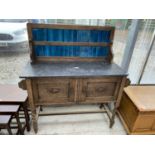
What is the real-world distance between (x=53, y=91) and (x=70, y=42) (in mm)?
621

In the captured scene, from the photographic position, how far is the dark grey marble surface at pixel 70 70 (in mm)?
1347

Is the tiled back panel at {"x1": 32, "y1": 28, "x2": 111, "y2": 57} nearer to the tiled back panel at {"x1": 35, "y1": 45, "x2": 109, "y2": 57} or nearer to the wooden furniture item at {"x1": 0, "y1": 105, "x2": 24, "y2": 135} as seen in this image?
the tiled back panel at {"x1": 35, "y1": 45, "x2": 109, "y2": 57}

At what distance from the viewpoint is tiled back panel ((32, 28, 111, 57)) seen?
154cm

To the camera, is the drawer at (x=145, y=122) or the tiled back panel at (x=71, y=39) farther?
the drawer at (x=145, y=122)

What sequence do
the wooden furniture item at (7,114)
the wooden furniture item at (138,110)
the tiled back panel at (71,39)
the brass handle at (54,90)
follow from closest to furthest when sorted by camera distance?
the wooden furniture item at (7,114) < the brass handle at (54,90) < the tiled back panel at (71,39) < the wooden furniture item at (138,110)

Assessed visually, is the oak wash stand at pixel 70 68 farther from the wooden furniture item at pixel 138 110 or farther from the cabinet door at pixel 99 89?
the wooden furniture item at pixel 138 110

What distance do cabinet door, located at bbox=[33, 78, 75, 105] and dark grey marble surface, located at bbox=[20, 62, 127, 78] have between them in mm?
74

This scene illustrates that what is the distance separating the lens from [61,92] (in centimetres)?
147

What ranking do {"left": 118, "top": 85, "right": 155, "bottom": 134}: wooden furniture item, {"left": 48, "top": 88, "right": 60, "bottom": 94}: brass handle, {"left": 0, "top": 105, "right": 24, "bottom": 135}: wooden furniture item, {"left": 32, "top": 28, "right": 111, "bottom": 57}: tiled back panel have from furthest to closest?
{"left": 118, "top": 85, "right": 155, "bottom": 134}: wooden furniture item, {"left": 32, "top": 28, "right": 111, "bottom": 57}: tiled back panel, {"left": 48, "top": 88, "right": 60, "bottom": 94}: brass handle, {"left": 0, "top": 105, "right": 24, "bottom": 135}: wooden furniture item

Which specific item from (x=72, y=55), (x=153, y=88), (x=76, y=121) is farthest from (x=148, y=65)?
(x=76, y=121)

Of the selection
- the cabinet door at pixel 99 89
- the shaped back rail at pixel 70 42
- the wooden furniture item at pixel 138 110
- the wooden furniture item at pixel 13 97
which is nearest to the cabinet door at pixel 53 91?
the cabinet door at pixel 99 89

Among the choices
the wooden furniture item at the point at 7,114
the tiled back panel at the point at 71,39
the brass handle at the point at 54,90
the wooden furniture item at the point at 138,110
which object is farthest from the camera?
the wooden furniture item at the point at 138,110

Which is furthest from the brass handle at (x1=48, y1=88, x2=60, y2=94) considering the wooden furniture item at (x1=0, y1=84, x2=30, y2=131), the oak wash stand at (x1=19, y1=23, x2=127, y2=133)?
the wooden furniture item at (x1=0, y1=84, x2=30, y2=131)
